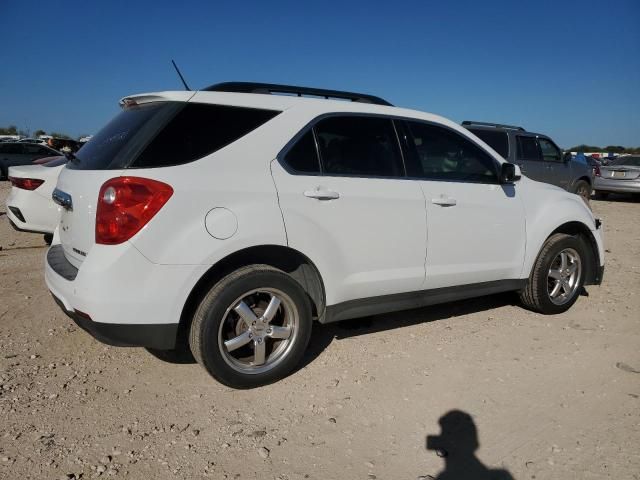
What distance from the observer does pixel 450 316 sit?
448 centimetres

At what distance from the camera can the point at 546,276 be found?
436 cm

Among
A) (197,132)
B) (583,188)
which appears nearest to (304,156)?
(197,132)

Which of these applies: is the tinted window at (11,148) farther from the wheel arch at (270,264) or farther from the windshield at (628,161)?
the windshield at (628,161)

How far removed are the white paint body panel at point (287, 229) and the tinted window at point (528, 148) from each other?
6.90 meters

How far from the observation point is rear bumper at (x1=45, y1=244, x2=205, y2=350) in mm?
A: 2529

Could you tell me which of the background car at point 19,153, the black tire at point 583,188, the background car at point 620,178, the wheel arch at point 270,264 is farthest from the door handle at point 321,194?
the background car at point 19,153

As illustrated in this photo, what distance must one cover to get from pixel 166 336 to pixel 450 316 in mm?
2725

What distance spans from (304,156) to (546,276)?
8.55ft

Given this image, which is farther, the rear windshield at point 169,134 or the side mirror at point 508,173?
the side mirror at point 508,173

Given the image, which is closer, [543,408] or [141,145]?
[141,145]

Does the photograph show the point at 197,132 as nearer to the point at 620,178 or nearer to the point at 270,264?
the point at 270,264

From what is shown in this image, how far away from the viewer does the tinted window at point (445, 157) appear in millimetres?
3646

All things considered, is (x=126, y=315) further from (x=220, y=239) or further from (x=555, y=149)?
(x=555, y=149)

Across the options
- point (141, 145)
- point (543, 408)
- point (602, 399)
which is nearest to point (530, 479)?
point (543, 408)
